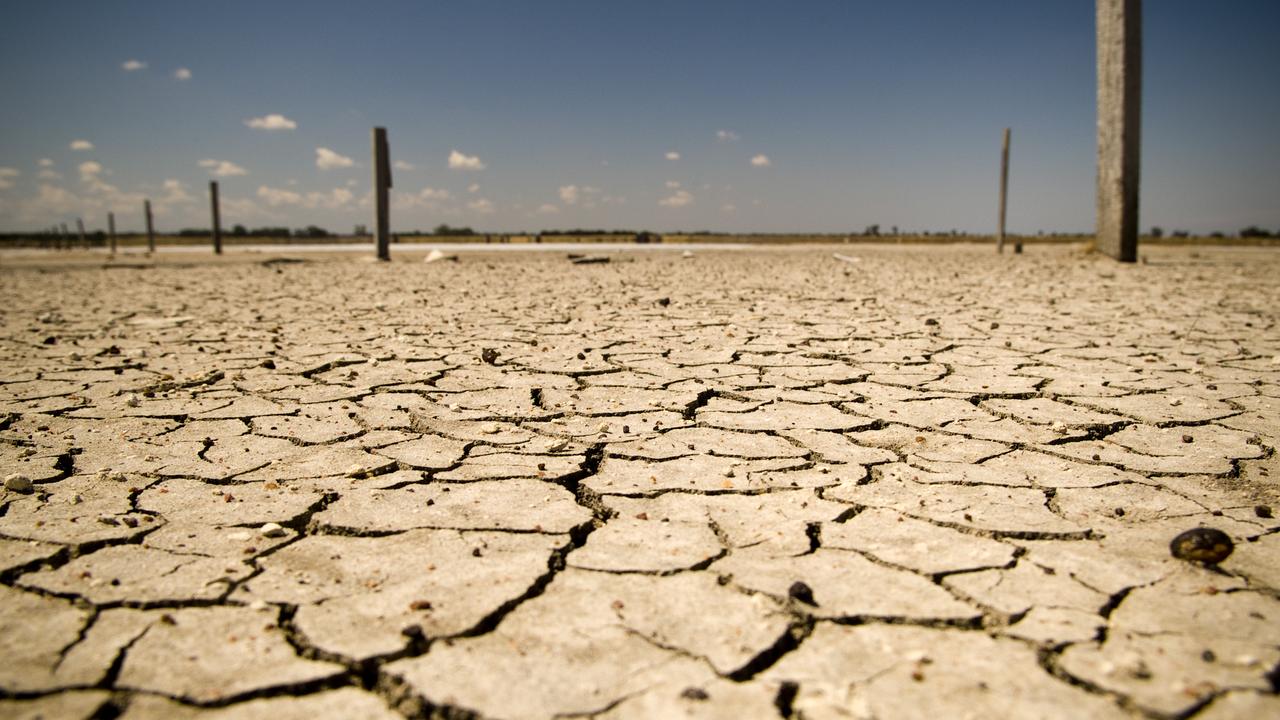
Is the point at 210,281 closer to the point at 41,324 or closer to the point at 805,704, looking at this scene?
the point at 41,324

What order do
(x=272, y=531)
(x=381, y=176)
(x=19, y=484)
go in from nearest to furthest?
(x=272, y=531) < (x=19, y=484) < (x=381, y=176)

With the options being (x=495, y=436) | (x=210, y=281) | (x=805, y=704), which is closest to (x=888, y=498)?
(x=805, y=704)

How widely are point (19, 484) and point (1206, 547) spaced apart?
2497 mm

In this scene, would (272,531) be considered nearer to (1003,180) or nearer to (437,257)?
(437,257)

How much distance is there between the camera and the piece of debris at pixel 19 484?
1693 millimetres

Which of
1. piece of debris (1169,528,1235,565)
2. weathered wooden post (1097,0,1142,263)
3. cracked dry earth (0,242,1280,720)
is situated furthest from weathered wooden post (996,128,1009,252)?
piece of debris (1169,528,1235,565)

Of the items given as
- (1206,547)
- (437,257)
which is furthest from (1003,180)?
(1206,547)

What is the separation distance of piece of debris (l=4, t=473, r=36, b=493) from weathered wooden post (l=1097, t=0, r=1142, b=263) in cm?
923

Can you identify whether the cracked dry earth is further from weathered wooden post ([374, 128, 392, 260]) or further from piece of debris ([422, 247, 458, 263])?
piece of debris ([422, 247, 458, 263])

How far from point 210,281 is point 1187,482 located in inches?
328

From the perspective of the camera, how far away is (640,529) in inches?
59.8

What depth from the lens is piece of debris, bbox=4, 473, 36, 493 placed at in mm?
1693

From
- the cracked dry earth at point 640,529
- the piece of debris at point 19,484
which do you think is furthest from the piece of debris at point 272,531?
the piece of debris at point 19,484

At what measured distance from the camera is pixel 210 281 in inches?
299
